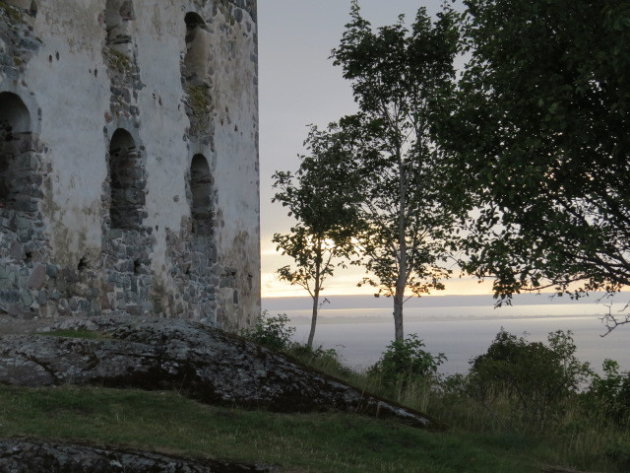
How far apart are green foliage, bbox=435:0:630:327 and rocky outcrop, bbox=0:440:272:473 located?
25.8 feet

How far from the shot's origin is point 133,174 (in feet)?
56.1

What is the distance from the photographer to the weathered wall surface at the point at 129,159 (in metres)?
14.0

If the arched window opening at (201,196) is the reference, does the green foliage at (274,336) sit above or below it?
below

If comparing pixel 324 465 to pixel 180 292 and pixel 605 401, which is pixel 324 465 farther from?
pixel 605 401

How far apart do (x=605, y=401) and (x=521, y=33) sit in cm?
888

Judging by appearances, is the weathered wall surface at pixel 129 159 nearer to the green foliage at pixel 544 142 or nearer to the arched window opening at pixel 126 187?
the arched window opening at pixel 126 187

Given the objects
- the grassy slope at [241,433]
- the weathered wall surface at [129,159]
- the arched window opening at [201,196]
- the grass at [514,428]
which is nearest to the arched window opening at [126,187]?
the weathered wall surface at [129,159]

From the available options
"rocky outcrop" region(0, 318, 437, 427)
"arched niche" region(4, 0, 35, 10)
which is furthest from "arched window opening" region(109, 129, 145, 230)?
"rocky outcrop" region(0, 318, 437, 427)

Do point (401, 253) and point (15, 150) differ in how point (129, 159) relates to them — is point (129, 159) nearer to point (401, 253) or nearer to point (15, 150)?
point (15, 150)

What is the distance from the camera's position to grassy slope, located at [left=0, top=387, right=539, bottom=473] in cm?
801

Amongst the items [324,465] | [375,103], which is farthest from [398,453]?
[375,103]

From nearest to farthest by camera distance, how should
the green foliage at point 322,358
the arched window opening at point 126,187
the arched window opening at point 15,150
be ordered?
the arched window opening at point 15,150
the green foliage at point 322,358
the arched window opening at point 126,187

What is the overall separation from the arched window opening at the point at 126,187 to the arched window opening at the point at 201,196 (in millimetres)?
2849

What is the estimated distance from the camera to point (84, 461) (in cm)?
737
